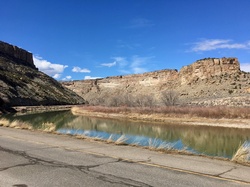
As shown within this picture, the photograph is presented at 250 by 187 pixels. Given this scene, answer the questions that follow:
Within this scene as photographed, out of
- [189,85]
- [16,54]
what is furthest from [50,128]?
[16,54]

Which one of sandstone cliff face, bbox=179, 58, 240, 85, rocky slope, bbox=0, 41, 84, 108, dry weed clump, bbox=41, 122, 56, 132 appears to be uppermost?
sandstone cliff face, bbox=179, 58, 240, 85

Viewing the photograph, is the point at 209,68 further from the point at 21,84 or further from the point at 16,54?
the point at 16,54

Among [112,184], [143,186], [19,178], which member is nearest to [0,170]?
[19,178]

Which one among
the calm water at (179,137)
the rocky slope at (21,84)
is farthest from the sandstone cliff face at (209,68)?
the calm water at (179,137)

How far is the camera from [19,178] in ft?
22.0

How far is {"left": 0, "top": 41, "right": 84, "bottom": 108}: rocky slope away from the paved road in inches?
2195

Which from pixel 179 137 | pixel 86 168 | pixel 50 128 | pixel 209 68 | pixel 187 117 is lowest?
pixel 86 168

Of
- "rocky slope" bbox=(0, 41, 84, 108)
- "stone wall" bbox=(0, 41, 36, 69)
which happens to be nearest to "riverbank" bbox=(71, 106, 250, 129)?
"rocky slope" bbox=(0, 41, 84, 108)

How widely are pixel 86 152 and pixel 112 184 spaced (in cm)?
401

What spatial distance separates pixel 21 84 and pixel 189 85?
2224 inches

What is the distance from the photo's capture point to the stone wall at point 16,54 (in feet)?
401

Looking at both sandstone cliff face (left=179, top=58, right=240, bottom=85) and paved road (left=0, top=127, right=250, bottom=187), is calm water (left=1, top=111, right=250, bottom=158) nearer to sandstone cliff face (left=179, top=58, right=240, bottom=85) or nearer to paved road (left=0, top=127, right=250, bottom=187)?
paved road (left=0, top=127, right=250, bottom=187)

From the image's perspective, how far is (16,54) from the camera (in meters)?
131

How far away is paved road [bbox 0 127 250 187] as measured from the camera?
6.49m
